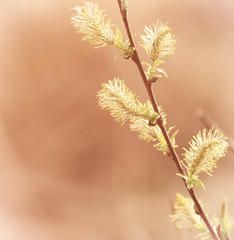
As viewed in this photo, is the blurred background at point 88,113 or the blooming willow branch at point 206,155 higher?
the blurred background at point 88,113

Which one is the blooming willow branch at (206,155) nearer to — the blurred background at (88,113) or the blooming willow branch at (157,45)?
the blooming willow branch at (157,45)

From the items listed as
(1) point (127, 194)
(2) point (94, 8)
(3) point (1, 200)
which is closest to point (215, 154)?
(2) point (94, 8)

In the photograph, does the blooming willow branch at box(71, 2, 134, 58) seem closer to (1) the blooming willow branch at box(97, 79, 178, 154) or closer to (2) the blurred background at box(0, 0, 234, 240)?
(1) the blooming willow branch at box(97, 79, 178, 154)

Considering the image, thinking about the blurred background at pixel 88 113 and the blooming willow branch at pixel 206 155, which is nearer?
the blooming willow branch at pixel 206 155

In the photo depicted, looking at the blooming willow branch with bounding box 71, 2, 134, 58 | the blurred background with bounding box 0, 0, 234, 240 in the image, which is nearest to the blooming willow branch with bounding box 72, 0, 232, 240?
the blooming willow branch with bounding box 71, 2, 134, 58

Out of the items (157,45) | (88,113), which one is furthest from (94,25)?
(88,113)

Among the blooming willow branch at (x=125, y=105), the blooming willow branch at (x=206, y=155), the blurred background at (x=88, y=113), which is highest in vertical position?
the blurred background at (x=88, y=113)

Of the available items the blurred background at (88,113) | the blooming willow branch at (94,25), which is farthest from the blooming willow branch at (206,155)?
the blurred background at (88,113)

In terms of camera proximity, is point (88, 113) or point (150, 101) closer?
point (150, 101)

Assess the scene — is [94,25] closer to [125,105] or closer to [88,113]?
[125,105]
